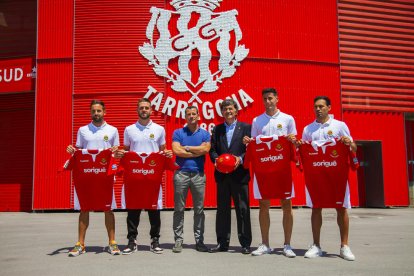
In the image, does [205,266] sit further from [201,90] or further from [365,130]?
[365,130]

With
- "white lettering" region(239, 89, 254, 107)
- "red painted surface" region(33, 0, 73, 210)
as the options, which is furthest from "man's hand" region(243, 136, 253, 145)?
"red painted surface" region(33, 0, 73, 210)

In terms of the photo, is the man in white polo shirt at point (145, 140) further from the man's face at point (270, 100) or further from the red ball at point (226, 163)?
the man's face at point (270, 100)

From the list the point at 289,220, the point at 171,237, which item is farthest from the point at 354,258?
the point at 171,237

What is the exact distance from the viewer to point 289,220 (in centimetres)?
598

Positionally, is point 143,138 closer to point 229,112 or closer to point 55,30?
point 229,112

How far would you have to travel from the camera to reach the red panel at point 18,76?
16.7 m

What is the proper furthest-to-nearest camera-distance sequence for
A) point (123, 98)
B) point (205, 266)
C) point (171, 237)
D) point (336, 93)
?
point (336, 93)
point (123, 98)
point (171, 237)
point (205, 266)

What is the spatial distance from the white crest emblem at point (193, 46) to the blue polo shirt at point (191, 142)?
372 inches

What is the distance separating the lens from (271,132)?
6180 millimetres

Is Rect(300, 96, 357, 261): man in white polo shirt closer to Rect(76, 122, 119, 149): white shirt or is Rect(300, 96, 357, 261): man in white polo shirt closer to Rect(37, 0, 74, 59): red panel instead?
Rect(76, 122, 119, 149): white shirt

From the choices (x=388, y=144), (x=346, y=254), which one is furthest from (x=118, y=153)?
(x=388, y=144)

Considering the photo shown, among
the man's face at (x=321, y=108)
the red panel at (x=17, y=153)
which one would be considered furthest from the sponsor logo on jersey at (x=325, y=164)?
the red panel at (x=17, y=153)

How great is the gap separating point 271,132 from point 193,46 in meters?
10.6

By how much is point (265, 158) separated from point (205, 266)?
1836 millimetres
